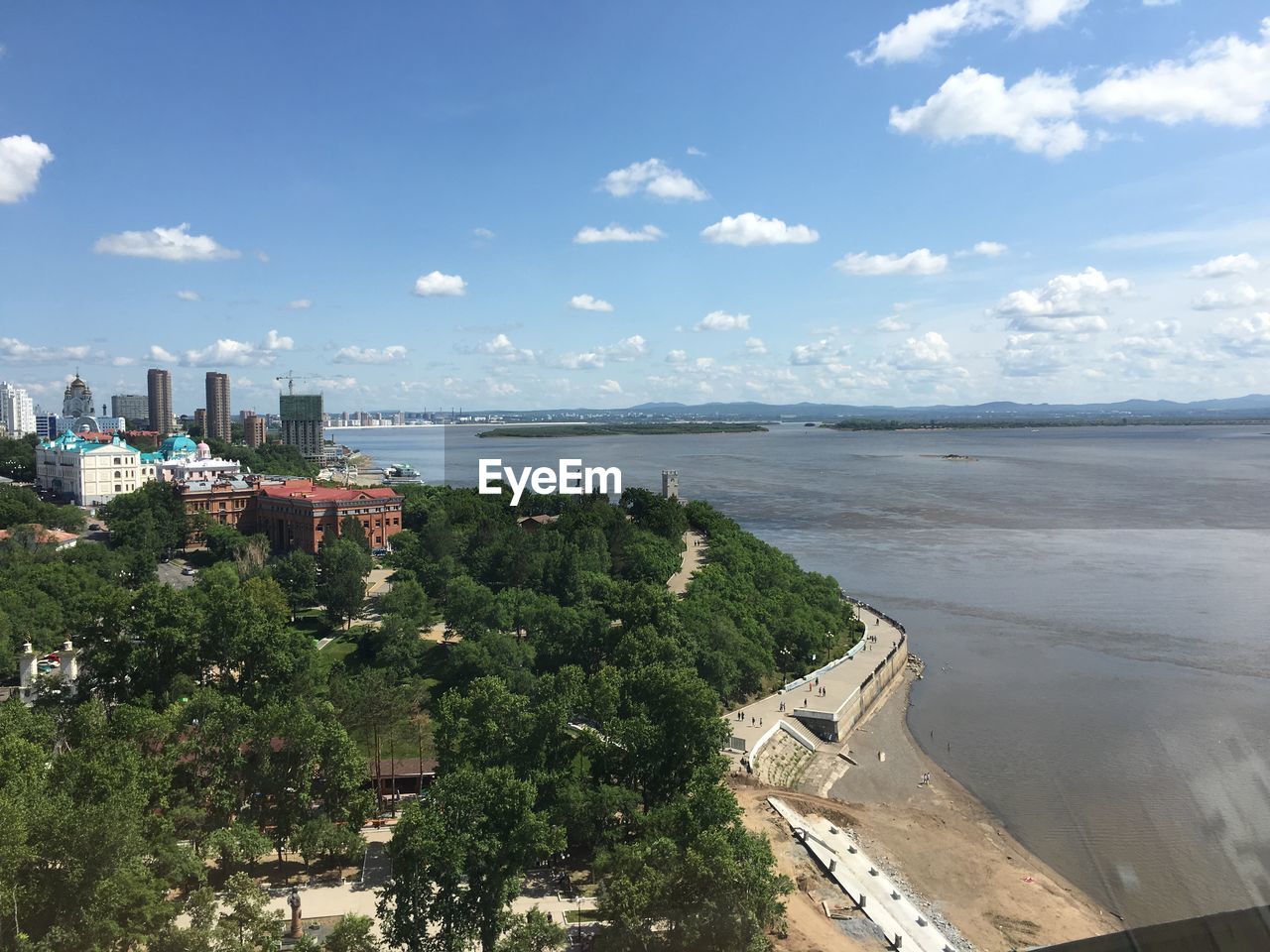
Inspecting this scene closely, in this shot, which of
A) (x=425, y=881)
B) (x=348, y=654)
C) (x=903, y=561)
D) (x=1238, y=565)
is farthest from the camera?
(x=903, y=561)

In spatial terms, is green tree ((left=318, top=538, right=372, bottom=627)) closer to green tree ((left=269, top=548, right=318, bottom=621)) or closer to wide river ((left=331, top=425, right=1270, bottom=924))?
green tree ((left=269, top=548, right=318, bottom=621))

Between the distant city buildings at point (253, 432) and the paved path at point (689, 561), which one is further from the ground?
the distant city buildings at point (253, 432)

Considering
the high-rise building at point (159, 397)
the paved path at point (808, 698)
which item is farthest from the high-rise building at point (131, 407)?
the paved path at point (808, 698)

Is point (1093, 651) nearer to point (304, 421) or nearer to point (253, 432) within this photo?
point (304, 421)

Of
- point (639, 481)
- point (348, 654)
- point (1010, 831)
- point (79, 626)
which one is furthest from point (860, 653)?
point (639, 481)

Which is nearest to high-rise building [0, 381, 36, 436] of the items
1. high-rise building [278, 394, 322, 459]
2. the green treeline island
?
high-rise building [278, 394, 322, 459]

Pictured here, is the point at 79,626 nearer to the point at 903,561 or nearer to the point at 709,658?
the point at 709,658

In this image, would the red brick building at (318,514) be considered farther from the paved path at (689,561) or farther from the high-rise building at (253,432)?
the high-rise building at (253,432)
